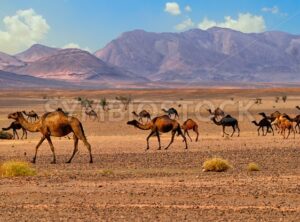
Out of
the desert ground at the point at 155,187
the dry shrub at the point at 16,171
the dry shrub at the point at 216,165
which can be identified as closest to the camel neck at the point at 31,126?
the desert ground at the point at 155,187

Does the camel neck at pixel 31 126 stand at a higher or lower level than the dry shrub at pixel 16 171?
higher

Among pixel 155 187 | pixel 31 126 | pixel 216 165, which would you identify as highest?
pixel 31 126

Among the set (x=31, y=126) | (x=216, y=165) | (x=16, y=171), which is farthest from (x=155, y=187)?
(x=31, y=126)

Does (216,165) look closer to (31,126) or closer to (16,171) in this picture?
(16,171)

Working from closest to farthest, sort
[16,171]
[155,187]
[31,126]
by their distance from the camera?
[155,187], [16,171], [31,126]

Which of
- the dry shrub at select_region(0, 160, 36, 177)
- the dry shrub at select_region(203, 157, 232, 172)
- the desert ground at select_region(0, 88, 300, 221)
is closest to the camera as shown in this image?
the desert ground at select_region(0, 88, 300, 221)

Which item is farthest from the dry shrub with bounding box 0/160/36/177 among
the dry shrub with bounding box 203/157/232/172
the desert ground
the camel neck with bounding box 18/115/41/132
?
the dry shrub with bounding box 203/157/232/172

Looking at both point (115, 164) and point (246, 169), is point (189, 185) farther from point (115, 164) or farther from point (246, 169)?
point (115, 164)

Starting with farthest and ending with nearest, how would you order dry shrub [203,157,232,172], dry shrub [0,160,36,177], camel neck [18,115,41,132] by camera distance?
camel neck [18,115,41,132], dry shrub [203,157,232,172], dry shrub [0,160,36,177]

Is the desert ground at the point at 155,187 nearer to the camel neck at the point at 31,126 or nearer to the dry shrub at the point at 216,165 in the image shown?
the dry shrub at the point at 216,165

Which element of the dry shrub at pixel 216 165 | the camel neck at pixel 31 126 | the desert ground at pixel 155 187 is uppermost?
the camel neck at pixel 31 126

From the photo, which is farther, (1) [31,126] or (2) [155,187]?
(1) [31,126]

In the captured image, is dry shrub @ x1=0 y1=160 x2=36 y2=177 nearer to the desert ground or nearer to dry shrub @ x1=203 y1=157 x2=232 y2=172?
the desert ground

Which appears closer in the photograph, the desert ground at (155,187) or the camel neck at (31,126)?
the desert ground at (155,187)
